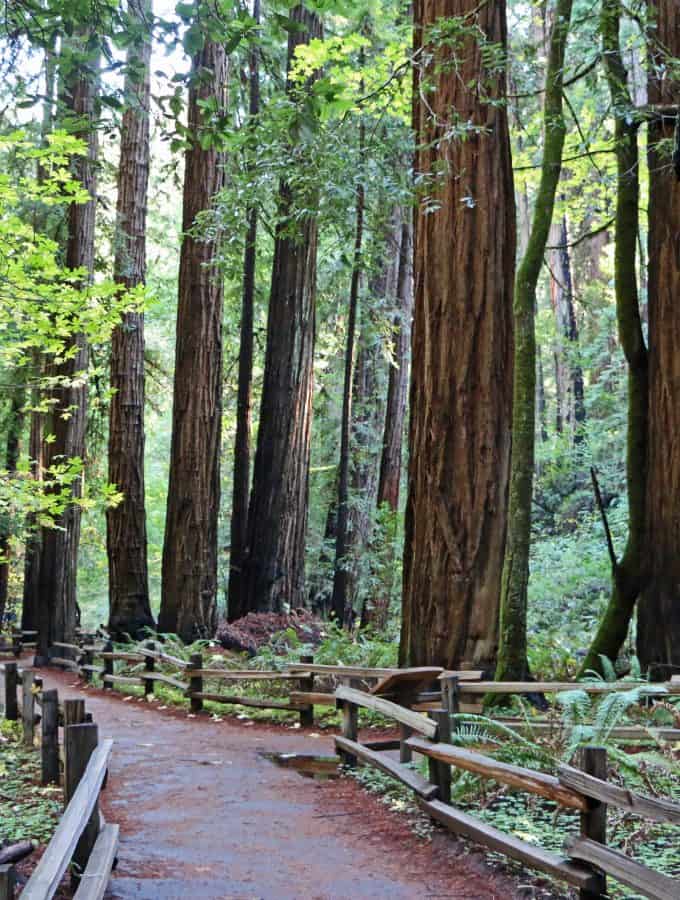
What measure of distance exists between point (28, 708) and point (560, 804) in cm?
708

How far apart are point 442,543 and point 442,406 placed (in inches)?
55.5

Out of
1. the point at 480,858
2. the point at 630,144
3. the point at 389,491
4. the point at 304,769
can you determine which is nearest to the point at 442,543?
the point at 304,769

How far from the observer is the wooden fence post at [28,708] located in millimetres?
10313

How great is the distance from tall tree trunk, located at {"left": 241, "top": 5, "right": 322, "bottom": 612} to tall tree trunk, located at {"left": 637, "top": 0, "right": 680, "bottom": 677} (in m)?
8.24

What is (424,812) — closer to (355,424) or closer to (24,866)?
(24,866)

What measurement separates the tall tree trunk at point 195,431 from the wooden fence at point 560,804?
33.0 ft

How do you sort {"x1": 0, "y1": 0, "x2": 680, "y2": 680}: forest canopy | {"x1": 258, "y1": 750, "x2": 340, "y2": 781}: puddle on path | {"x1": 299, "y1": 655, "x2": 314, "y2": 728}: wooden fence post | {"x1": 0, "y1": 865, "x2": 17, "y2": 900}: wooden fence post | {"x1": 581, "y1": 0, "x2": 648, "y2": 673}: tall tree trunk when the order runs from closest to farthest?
{"x1": 0, "y1": 865, "x2": 17, "y2": 900}: wooden fence post < {"x1": 258, "y1": 750, "x2": 340, "y2": 781}: puddle on path < {"x1": 0, "y1": 0, "x2": 680, "y2": 680}: forest canopy < {"x1": 581, "y1": 0, "x2": 648, "y2": 673}: tall tree trunk < {"x1": 299, "y1": 655, "x2": 314, "y2": 728}: wooden fence post

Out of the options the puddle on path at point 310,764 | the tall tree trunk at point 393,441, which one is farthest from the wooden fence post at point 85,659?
the puddle on path at point 310,764

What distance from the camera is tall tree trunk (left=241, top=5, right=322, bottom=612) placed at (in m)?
17.6

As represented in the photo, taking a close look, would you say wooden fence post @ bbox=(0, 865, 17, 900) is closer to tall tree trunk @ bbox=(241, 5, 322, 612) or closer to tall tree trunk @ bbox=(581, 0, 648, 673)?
tall tree trunk @ bbox=(581, 0, 648, 673)

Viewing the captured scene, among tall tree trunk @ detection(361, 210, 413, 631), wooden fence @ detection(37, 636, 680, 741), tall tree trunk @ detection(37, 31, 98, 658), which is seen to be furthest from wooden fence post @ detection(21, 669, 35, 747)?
tall tree trunk @ detection(361, 210, 413, 631)

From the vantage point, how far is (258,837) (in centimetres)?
670

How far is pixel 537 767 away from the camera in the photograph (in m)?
6.88

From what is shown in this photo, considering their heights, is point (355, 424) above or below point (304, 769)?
above
